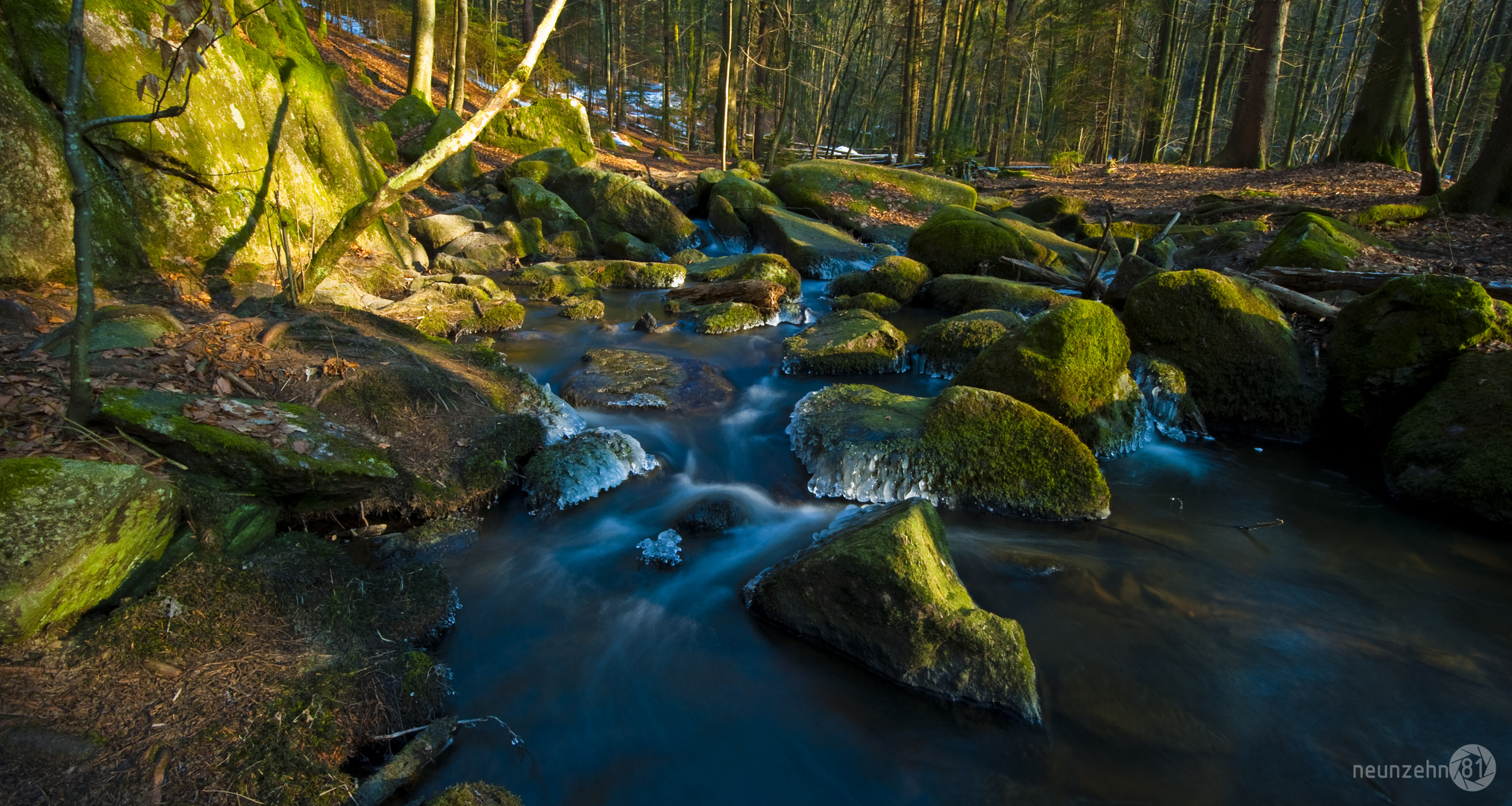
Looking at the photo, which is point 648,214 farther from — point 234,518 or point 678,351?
point 234,518

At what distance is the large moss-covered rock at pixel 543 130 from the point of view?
20.2 m

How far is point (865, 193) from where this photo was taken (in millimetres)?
17266

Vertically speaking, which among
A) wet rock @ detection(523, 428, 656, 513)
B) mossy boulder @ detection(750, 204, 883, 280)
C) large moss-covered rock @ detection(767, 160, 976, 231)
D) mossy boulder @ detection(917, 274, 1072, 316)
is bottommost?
wet rock @ detection(523, 428, 656, 513)

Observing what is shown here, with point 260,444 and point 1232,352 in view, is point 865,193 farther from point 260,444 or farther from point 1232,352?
point 260,444

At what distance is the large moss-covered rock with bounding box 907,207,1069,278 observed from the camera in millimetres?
12195

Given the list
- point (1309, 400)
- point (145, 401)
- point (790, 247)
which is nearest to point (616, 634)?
point (145, 401)

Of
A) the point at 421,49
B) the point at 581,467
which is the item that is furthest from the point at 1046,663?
the point at 421,49

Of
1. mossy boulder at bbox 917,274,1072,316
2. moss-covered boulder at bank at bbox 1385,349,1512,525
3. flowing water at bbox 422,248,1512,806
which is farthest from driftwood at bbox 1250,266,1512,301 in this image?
flowing water at bbox 422,248,1512,806

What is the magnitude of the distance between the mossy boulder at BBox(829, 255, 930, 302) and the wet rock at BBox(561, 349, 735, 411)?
4.04m

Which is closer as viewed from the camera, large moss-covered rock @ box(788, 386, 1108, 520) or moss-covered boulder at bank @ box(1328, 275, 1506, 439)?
large moss-covered rock @ box(788, 386, 1108, 520)

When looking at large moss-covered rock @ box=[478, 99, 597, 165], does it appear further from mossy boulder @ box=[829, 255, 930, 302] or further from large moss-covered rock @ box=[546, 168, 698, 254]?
mossy boulder @ box=[829, 255, 930, 302]

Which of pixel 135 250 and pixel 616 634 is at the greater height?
pixel 135 250

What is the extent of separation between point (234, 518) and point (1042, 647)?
16.3 feet

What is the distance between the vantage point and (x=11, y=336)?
15.3 ft
